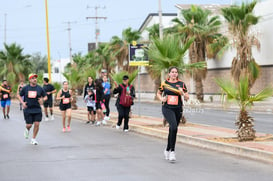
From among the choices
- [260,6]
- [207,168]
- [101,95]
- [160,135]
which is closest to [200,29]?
[260,6]

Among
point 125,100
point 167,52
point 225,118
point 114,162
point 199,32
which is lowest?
point 225,118

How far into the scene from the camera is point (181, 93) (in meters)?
11.7

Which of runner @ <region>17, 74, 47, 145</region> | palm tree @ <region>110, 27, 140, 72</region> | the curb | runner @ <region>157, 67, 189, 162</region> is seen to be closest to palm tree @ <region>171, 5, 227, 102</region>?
palm tree @ <region>110, 27, 140, 72</region>

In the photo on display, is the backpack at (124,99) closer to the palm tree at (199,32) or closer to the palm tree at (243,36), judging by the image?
the palm tree at (243,36)

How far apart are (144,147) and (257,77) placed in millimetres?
25316

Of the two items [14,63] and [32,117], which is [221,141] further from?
[14,63]

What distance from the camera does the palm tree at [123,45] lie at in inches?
2274

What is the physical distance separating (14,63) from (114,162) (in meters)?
57.2

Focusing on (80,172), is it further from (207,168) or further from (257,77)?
(257,77)

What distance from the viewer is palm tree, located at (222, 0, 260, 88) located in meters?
35.6

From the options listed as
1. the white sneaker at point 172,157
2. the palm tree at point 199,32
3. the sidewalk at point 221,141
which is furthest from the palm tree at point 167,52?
the palm tree at point 199,32

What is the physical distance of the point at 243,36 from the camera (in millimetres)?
36500

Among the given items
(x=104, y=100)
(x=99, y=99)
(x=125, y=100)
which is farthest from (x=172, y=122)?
(x=104, y=100)

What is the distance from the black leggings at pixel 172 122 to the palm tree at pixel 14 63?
55.3 m
